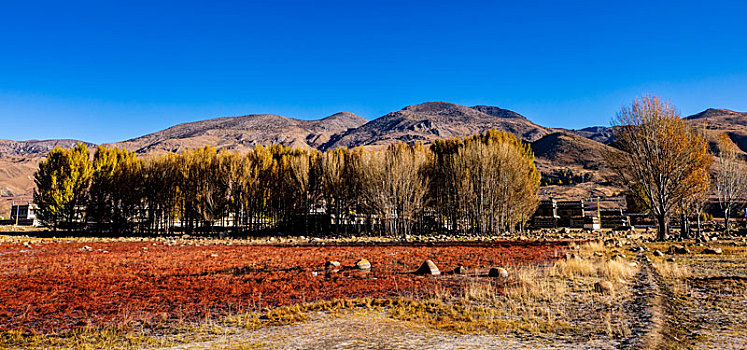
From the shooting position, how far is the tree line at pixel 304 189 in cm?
3678

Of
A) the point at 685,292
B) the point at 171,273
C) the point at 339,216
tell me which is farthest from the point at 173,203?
the point at 685,292

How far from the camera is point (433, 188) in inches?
1599

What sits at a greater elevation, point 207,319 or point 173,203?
point 173,203

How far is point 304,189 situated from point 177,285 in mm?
29707

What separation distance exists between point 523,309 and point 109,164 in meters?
45.5

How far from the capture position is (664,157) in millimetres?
24875

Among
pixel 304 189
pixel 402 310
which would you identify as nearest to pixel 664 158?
pixel 402 310

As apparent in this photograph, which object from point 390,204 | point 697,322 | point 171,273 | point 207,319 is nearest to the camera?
point 697,322

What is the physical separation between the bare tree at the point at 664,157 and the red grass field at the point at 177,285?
12.7m

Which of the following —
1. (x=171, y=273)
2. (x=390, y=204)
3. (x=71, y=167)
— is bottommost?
(x=171, y=273)

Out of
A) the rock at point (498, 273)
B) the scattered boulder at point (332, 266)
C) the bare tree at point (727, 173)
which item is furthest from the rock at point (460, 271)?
the bare tree at point (727, 173)

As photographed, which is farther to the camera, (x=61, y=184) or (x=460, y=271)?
(x=61, y=184)

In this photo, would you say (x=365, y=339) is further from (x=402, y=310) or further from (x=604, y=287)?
(x=604, y=287)

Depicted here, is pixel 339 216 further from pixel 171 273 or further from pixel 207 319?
pixel 207 319
